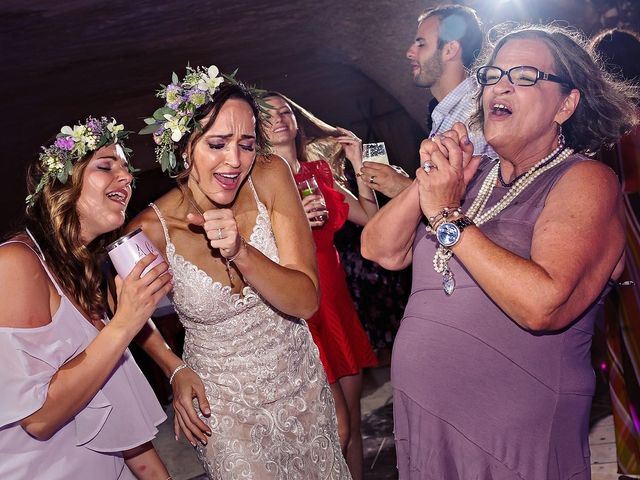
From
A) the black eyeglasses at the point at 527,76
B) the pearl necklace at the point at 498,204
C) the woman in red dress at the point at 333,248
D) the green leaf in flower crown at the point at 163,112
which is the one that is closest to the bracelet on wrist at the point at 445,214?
the pearl necklace at the point at 498,204

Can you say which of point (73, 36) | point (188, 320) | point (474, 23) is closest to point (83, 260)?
point (188, 320)

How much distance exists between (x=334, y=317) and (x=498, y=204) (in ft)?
7.14

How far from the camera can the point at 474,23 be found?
14.4 ft

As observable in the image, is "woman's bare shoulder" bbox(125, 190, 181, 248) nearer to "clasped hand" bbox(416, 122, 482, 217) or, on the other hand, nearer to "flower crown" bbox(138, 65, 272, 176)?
"flower crown" bbox(138, 65, 272, 176)

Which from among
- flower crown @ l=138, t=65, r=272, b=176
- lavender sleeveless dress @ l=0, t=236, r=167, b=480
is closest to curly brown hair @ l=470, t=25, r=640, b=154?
flower crown @ l=138, t=65, r=272, b=176

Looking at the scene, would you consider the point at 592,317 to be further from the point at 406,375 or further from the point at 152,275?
the point at 152,275

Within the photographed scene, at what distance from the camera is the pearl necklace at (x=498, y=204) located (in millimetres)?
2162

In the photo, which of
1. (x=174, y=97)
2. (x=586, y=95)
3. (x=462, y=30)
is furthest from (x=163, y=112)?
(x=462, y=30)

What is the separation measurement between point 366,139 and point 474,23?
170 inches

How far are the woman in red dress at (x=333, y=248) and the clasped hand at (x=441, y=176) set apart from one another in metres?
1.88

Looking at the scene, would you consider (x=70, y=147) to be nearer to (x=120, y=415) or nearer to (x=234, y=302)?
(x=234, y=302)

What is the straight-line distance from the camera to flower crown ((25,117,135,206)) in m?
2.62

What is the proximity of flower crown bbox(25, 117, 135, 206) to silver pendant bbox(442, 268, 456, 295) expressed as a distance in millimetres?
1229

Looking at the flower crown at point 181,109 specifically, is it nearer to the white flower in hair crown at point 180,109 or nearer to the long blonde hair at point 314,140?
the white flower in hair crown at point 180,109
